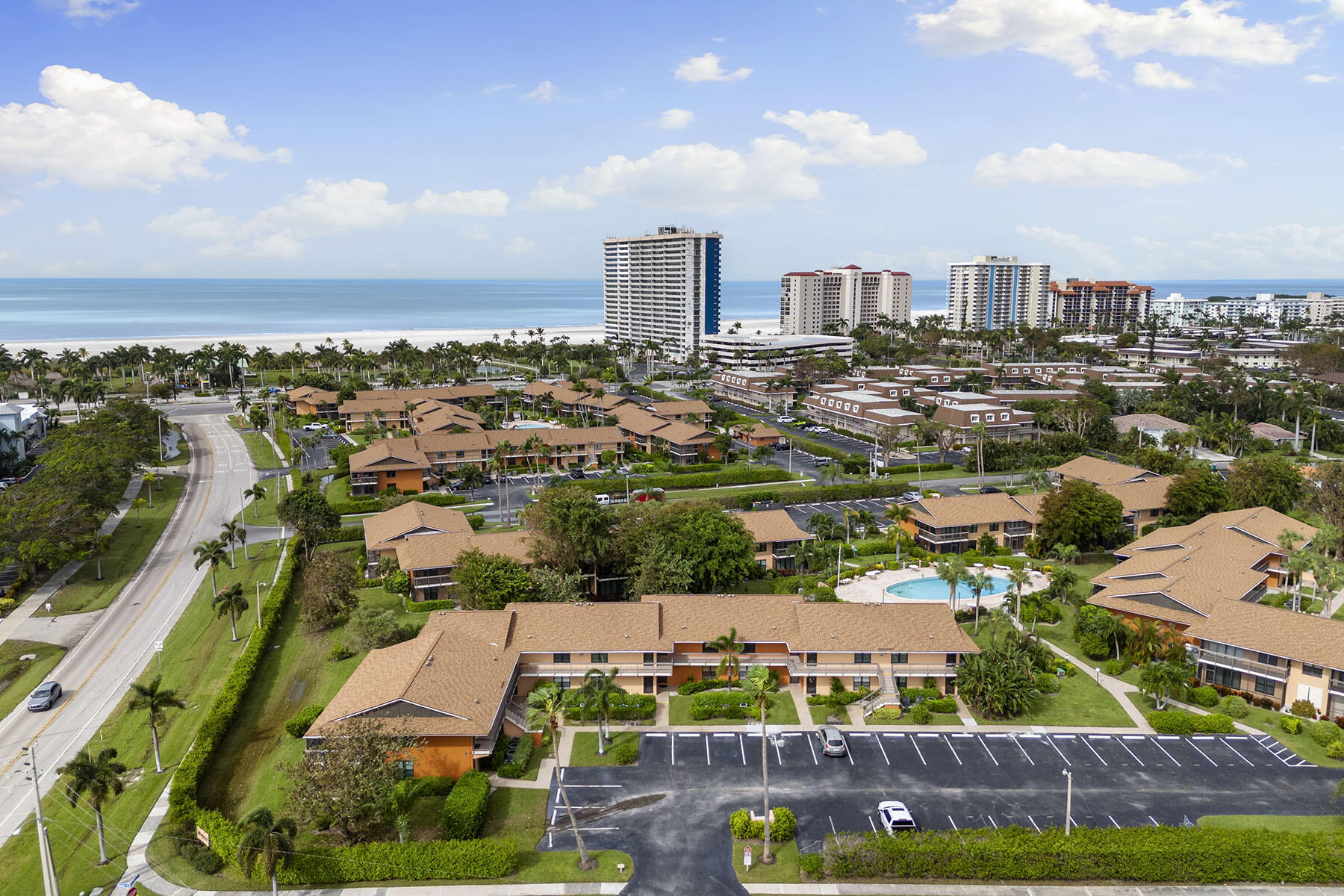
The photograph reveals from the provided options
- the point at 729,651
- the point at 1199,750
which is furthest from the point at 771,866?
the point at 1199,750

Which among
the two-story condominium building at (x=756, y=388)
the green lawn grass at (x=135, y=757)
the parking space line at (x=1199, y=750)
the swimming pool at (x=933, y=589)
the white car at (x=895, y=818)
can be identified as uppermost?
the two-story condominium building at (x=756, y=388)

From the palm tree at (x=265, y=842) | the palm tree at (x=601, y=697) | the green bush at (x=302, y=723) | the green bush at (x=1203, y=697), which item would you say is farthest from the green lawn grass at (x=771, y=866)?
the green bush at (x=1203, y=697)

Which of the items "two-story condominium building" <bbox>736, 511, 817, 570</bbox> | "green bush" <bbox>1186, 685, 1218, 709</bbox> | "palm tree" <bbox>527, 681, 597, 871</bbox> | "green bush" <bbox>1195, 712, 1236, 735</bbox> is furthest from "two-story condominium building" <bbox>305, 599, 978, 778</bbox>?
"two-story condominium building" <bbox>736, 511, 817, 570</bbox>

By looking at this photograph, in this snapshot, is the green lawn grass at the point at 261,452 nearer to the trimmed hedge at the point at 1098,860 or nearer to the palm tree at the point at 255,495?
the palm tree at the point at 255,495

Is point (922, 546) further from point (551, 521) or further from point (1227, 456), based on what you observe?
point (1227, 456)

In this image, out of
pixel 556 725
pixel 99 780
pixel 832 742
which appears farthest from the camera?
pixel 832 742

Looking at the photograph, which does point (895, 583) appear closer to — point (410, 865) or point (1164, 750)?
point (1164, 750)
